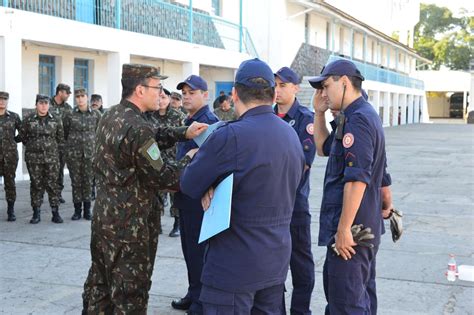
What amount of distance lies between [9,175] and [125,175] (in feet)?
18.2

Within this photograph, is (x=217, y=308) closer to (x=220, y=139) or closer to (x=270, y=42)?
(x=220, y=139)

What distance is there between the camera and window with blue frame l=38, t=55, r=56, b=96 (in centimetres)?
1492

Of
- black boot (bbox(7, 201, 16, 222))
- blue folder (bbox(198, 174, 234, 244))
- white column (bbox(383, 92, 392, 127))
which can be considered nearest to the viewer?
blue folder (bbox(198, 174, 234, 244))

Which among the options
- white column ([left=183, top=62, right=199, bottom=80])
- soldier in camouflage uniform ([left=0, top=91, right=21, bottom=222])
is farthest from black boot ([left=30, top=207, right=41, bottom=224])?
white column ([left=183, top=62, right=199, bottom=80])

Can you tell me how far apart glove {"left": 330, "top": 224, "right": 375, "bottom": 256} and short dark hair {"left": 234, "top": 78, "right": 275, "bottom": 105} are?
98 cm

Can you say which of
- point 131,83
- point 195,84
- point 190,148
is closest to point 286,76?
point 195,84

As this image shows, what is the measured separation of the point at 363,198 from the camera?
356 centimetres

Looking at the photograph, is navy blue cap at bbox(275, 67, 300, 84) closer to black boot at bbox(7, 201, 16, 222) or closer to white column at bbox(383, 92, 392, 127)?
black boot at bbox(7, 201, 16, 222)

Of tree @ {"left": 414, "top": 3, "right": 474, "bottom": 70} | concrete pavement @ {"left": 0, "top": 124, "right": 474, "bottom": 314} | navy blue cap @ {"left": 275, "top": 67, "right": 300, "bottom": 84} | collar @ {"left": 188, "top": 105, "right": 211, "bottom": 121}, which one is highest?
tree @ {"left": 414, "top": 3, "right": 474, "bottom": 70}

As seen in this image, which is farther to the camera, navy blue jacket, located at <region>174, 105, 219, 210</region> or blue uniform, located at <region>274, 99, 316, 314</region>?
navy blue jacket, located at <region>174, 105, 219, 210</region>

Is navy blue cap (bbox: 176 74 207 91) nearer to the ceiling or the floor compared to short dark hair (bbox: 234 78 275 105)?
nearer to the ceiling

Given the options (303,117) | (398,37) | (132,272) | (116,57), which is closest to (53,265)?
(132,272)

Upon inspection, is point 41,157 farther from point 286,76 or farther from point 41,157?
point 286,76

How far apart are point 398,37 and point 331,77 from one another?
173ft
